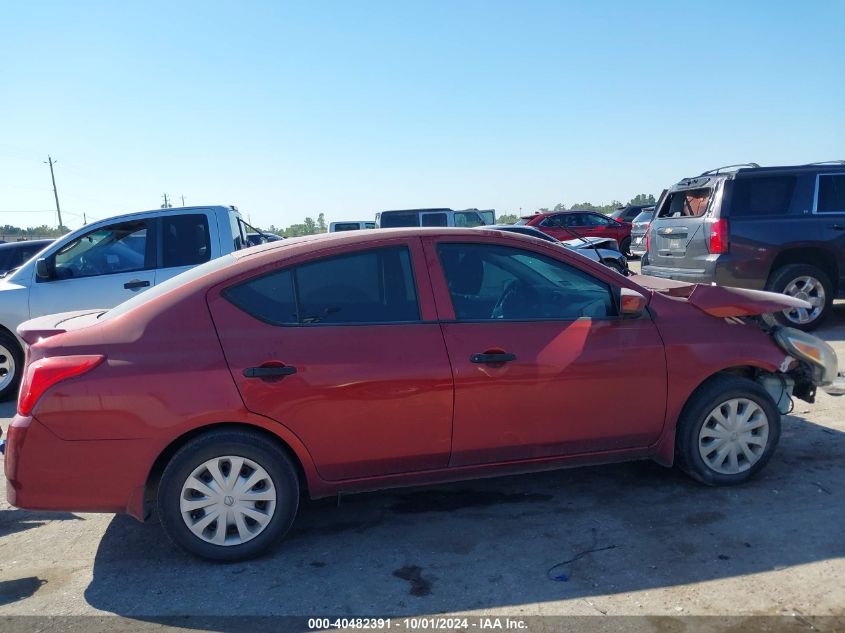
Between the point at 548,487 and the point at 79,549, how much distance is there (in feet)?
9.26

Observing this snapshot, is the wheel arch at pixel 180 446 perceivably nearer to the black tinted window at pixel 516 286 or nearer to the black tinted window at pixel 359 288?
the black tinted window at pixel 359 288

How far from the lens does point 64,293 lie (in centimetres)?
712

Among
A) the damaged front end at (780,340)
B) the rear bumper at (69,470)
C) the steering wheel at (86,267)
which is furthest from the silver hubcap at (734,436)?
the steering wheel at (86,267)

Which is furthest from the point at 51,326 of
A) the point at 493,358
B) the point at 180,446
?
the point at 493,358

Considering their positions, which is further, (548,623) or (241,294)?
(241,294)

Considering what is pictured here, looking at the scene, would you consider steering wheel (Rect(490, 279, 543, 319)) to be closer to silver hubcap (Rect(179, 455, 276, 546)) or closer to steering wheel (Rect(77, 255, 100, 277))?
silver hubcap (Rect(179, 455, 276, 546))

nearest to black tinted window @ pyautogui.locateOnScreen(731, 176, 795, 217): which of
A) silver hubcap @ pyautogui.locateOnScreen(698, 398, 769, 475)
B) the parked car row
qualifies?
the parked car row

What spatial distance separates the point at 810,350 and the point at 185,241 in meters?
5.94

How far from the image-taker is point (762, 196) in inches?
334

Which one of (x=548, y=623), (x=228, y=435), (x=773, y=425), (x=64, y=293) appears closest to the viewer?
(x=548, y=623)

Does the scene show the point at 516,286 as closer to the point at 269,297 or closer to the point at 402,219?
the point at 269,297

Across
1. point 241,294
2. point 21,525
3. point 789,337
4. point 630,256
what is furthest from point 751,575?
point 630,256

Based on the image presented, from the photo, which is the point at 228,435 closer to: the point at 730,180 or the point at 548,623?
the point at 548,623

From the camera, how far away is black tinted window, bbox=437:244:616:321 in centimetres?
388
